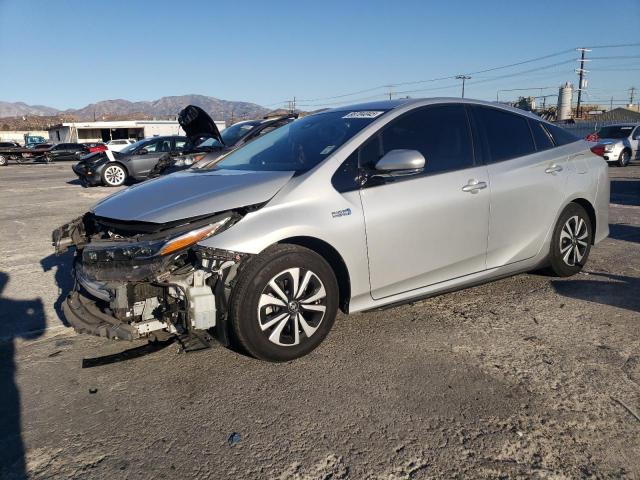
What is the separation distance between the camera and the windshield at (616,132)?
20.2 m

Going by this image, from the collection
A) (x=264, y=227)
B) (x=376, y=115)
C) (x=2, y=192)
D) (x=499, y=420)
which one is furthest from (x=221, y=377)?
(x=2, y=192)

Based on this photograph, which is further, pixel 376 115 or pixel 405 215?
pixel 376 115

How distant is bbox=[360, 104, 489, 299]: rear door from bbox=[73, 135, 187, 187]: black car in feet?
38.9

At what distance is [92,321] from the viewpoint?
3.21 meters

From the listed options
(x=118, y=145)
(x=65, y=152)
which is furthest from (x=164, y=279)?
(x=65, y=152)

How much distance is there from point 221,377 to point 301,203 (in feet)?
3.94

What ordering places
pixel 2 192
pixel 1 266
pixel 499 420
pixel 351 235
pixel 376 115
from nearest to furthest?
pixel 499 420 → pixel 351 235 → pixel 376 115 → pixel 1 266 → pixel 2 192

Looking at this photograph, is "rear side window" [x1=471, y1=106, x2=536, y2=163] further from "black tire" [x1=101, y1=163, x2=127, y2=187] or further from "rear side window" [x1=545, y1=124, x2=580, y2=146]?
"black tire" [x1=101, y1=163, x2=127, y2=187]

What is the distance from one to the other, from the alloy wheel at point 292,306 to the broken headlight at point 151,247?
49 centimetres

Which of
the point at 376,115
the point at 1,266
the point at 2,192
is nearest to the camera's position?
the point at 376,115

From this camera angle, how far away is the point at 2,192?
45.3 feet

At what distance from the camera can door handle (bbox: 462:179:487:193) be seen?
395 centimetres

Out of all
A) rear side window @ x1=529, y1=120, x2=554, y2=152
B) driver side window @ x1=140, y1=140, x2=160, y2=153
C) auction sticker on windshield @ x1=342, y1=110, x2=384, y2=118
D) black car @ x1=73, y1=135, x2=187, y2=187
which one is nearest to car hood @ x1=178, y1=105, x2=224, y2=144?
auction sticker on windshield @ x1=342, y1=110, x2=384, y2=118

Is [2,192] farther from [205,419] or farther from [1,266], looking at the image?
[205,419]
